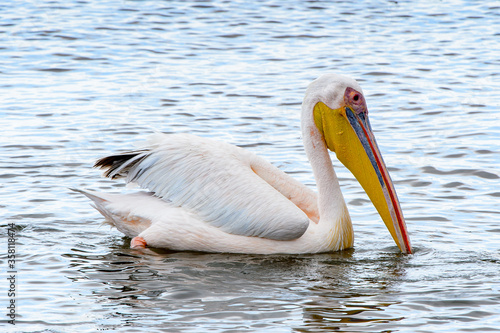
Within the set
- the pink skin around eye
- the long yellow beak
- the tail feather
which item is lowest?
the tail feather

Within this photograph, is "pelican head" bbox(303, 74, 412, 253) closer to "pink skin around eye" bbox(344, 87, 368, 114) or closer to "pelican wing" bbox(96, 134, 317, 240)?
"pink skin around eye" bbox(344, 87, 368, 114)

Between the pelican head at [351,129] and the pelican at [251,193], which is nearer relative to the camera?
→ the pelican at [251,193]

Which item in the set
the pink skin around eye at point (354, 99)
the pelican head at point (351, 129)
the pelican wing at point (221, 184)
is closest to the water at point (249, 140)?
the pelican wing at point (221, 184)

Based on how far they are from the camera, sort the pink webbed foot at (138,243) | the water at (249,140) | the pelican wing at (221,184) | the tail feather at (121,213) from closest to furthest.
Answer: the water at (249,140)
the pelican wing at (221,184)
the pink webbed foot at (138,243)
the tail feather at (121,213)

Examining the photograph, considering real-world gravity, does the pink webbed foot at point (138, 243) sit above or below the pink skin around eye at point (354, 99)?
below

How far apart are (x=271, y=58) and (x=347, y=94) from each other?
6793 mm

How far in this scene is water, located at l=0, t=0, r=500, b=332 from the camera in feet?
15.6

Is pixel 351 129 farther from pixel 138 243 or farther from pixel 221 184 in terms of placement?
pixel 138 243

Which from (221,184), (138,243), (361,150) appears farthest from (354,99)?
(138,243)

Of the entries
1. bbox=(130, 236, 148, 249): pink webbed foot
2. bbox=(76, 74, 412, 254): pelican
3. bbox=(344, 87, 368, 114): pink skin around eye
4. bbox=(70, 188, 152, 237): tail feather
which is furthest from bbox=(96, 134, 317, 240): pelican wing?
bbox=(344, 87, 368, 114): pink skin around eye

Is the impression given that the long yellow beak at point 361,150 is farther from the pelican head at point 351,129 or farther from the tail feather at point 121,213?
the tail feather at point 121,213

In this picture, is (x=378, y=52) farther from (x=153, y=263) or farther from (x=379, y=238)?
(x=153, y=263)

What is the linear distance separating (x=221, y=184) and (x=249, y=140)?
2.86 meters

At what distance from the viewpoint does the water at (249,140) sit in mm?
4742
